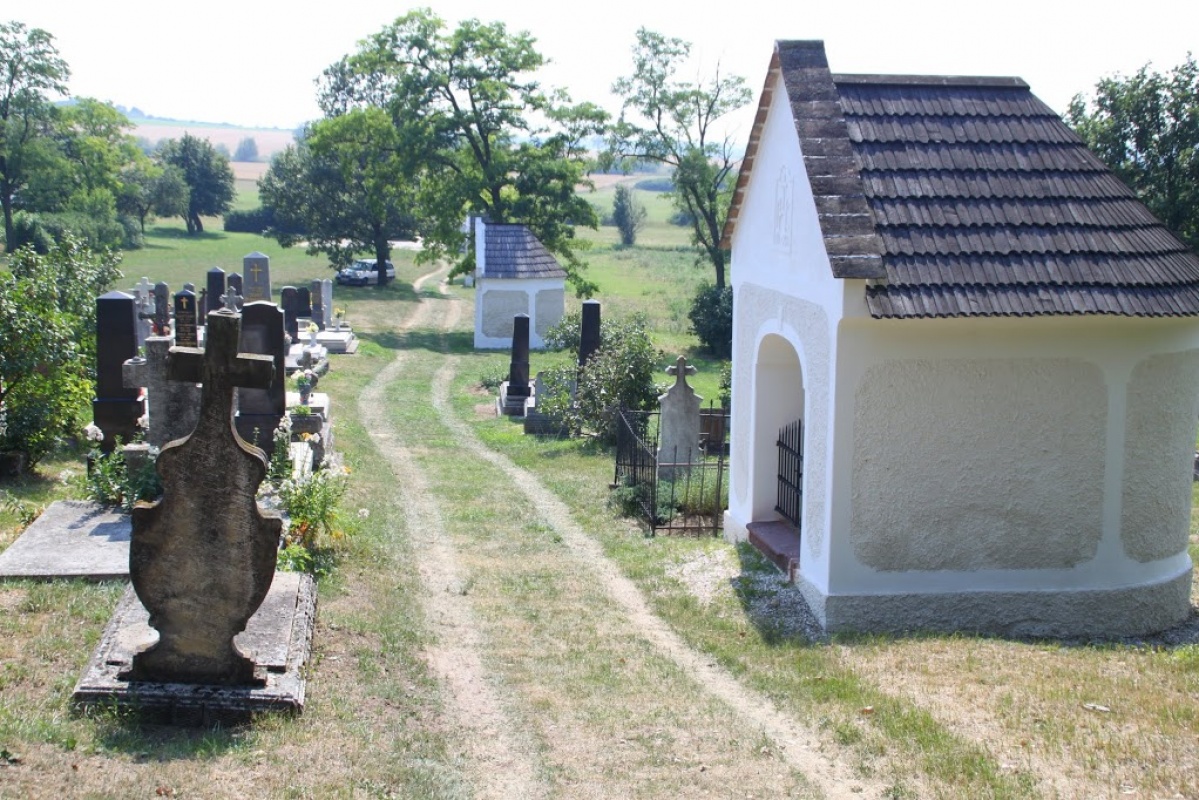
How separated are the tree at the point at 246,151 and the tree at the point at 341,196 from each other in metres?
134

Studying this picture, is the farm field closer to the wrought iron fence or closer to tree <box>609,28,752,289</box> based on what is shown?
the wrought iron fence

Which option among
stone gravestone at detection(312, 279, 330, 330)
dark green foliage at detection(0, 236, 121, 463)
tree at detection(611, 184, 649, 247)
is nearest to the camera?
dark green foliage at detection(0, 236, 121, 463)

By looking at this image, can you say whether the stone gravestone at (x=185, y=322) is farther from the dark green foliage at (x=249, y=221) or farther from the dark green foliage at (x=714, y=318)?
the dark green foliage at (x=249, y=221)

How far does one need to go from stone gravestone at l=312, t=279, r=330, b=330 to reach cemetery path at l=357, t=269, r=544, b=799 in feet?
68.0

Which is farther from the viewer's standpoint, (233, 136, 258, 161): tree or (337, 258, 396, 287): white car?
(233, 136, 258, 161): tree

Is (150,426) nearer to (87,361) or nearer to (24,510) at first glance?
(24,510)

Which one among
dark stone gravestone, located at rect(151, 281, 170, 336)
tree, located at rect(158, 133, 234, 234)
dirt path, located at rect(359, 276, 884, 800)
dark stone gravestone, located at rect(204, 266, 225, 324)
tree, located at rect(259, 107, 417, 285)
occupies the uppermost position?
tree, located at rect(158, 133, 234, 234)

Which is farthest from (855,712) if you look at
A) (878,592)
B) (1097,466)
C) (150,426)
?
(150,426)

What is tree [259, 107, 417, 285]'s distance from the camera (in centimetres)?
4238

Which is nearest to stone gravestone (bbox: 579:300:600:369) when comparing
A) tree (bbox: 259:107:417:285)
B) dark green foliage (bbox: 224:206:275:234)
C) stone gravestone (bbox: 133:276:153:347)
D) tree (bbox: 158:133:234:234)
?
stone gravestone (bbox: 133:276:153:347)

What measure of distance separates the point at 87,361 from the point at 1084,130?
2299 centimetres

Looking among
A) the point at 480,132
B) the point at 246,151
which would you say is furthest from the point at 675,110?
the point at 246,151

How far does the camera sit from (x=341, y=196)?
52625 millimetres

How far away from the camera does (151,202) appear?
68.8 metres
